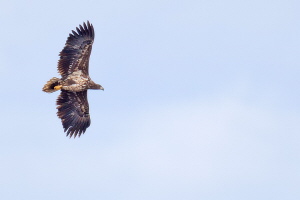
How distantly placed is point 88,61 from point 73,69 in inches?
31.7

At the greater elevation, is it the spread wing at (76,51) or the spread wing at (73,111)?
the spread wing at (76,51)

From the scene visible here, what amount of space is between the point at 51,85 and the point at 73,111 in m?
2.33

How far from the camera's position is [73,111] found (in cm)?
4947

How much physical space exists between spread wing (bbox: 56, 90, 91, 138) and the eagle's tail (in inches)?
47.0

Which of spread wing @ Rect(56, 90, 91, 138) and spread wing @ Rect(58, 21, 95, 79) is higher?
spread wing @ Rect(58, 21, 95, 79)

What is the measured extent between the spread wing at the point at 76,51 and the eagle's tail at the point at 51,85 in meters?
0.49

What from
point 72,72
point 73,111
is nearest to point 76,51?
point 72,72

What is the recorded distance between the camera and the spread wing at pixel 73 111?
49.1m

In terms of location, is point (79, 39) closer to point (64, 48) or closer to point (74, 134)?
point (64, 48)

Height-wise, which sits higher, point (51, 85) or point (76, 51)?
point (76, 51)

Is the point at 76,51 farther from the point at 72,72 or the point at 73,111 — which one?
the point at 73,111

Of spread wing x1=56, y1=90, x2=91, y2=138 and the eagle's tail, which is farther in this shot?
spread wing x1=56, y1=90, x2=91, y2=138

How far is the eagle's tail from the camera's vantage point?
47.5 metres

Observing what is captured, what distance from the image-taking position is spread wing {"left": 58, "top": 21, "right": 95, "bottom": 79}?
158 ft
